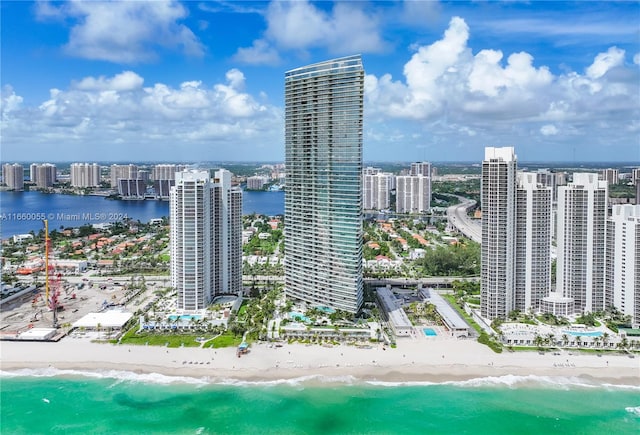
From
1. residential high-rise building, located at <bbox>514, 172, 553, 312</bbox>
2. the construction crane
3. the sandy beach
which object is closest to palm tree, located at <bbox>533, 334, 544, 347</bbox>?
the sandy beach

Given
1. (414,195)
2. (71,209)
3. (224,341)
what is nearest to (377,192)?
(414,195)

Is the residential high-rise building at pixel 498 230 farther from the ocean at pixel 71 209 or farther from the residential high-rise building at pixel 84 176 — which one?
the residential high-rise building at pixel 84 176

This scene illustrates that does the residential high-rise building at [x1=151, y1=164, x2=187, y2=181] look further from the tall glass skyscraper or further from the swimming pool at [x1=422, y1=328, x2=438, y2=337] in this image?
the swimming pool at [x1=422, y1=328, x2=438, y2=337]

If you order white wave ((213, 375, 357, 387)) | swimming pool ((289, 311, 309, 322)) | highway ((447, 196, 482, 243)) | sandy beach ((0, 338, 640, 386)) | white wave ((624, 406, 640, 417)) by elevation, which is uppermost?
highway ((447, 196, 482, 243))

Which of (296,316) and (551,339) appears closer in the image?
(551,339)

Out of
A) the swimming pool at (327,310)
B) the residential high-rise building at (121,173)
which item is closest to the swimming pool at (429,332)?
the swimming pool at (327,310)

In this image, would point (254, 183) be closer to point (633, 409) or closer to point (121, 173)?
point (121, 173)
